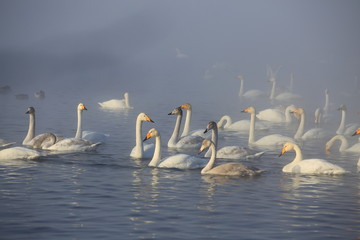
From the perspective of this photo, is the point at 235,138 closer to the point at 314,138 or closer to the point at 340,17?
the point at 314,138

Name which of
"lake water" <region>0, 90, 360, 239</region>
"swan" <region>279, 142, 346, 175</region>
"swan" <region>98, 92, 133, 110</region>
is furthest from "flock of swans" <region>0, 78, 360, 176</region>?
"swan" <region>98, 92, 133, 110</region>

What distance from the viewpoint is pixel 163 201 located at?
56.3 ft

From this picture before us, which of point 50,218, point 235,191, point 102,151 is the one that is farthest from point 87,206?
point 102,151

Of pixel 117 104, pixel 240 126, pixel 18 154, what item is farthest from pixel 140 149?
pixel 117 104

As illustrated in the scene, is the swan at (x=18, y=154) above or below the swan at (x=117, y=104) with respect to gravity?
below

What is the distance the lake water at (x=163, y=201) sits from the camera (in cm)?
1463

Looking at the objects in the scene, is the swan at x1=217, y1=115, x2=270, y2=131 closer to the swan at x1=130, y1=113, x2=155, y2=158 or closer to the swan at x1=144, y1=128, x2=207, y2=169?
the swan at x1=130, y1=113, x2=155, y2=158

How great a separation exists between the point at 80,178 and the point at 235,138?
11.9m

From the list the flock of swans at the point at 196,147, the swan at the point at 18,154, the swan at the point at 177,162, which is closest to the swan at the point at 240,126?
the flock of swans at the point at 196,147

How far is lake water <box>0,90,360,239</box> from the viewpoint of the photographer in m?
Answer: 14.6

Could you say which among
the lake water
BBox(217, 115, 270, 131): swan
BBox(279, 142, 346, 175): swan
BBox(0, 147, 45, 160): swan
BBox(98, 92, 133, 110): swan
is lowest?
the lake water

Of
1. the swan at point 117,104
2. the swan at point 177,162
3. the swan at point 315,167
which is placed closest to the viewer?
the swan at point 315,167

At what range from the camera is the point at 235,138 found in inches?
1208

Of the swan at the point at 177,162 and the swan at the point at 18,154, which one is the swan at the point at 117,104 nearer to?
the swan at the point at 18,154
